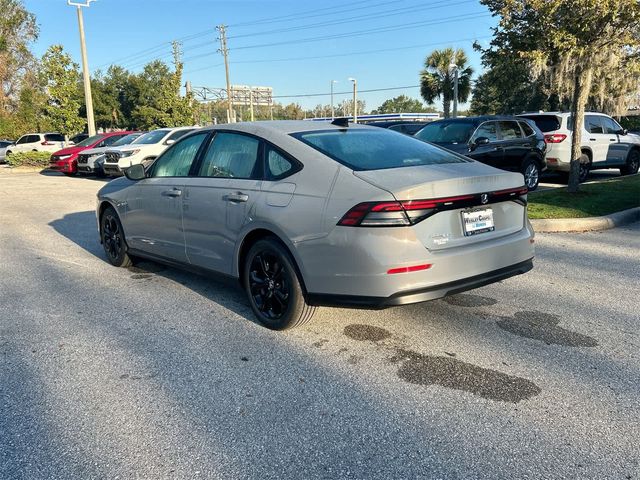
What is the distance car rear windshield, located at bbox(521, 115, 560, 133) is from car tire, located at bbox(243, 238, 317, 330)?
10457 mm

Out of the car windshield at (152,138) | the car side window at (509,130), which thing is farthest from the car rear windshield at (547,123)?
the car windshield at (152,138)

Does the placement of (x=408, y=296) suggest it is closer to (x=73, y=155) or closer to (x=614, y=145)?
(x=614, y=145)

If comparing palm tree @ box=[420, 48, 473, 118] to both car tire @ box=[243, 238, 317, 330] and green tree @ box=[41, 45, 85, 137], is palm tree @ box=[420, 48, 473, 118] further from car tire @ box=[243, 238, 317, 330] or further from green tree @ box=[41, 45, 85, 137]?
car tire @ box=[243, 238, 317, 330]

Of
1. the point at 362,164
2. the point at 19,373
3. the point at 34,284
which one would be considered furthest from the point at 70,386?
the point at 34,284

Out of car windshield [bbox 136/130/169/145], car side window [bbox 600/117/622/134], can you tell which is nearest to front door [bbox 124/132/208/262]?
car windshield [bbox 136/130/169/145]

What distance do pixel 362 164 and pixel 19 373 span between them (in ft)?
8.84

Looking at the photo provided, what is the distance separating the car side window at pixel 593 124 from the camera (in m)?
12.9

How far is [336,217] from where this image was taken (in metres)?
3.39

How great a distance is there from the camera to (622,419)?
9.00ft

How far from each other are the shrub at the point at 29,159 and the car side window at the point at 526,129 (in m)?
20.6

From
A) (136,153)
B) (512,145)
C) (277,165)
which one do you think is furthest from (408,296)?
(136,153)

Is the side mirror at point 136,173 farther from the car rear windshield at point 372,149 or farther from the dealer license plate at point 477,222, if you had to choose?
the dealer license plate at point 477,222

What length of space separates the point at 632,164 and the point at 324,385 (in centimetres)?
1438

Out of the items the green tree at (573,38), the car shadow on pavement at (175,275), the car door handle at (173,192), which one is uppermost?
the green tree at (573,38)
